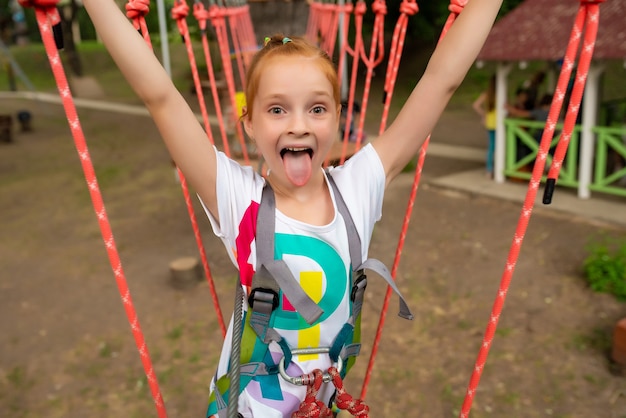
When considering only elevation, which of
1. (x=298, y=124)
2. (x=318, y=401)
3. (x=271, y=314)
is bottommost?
(x=318, y=401)

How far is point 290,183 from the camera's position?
1356mm

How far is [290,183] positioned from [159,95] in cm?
36

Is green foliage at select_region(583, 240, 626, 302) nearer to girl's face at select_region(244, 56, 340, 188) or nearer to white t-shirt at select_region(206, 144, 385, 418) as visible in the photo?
white t-shirt at select_region(206, 144, 385, 418)

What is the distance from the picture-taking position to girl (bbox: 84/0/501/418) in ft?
4.06

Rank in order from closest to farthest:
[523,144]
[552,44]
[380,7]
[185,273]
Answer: [380,7], [185,273], [552,44], [523,144]

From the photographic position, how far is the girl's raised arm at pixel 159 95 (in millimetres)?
1157

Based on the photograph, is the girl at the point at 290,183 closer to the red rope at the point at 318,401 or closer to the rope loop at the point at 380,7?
the red rope at the point at 318,401

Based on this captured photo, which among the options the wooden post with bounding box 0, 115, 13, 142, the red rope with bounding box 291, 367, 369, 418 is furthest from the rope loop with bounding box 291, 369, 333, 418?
the wooden post with bounding box 0, 115, 13, 142

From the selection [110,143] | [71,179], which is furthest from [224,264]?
[110,143]

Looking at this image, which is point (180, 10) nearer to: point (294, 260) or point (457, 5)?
point (457, 5)

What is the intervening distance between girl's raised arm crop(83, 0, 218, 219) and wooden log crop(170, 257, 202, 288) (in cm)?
374

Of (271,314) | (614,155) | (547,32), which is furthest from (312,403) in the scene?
(614,155)

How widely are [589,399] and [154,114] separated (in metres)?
3.09

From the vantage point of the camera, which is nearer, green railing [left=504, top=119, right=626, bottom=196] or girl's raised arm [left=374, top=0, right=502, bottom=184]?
girl's raised arm [left=374, top=0, right=502, bottom=184]
